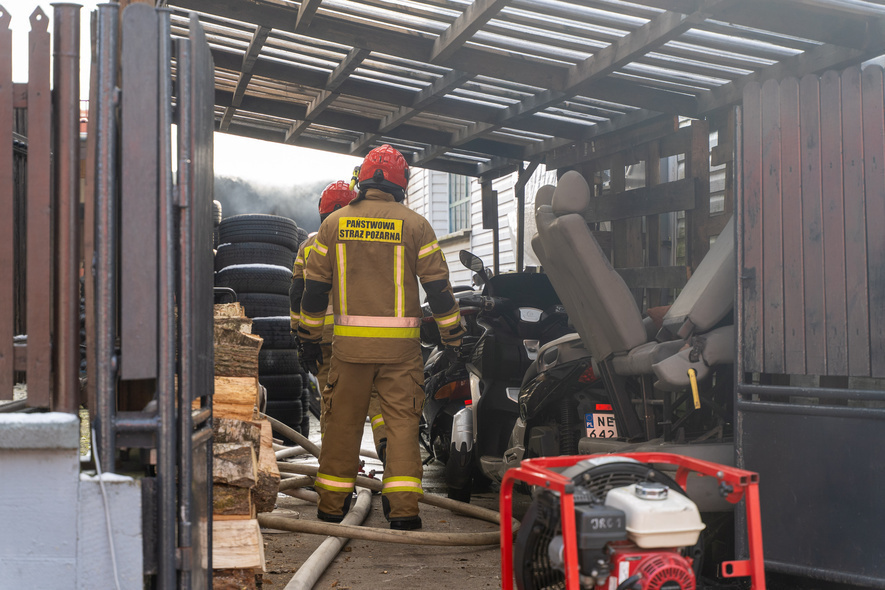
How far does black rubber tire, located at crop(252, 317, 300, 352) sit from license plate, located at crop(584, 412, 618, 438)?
17.2 feet

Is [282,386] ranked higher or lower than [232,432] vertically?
lower

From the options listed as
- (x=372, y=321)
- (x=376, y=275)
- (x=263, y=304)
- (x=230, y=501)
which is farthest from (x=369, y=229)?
(x=263, y=304)

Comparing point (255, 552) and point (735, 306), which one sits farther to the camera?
point (735, 306)

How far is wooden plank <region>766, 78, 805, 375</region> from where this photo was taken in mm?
3414

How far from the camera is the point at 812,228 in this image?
339cm

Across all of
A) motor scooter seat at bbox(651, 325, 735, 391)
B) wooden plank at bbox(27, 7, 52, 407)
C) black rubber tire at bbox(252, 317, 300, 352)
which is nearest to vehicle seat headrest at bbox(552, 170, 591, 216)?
motor scooter seat at bbox(651, 325, 735, 391)

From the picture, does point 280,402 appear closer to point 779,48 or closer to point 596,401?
point 596,401

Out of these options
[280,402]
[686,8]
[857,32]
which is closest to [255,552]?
[686,8]

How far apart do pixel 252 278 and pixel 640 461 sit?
682 cm

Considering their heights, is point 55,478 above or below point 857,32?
below

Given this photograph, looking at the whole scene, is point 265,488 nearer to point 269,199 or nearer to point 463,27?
point 463,27

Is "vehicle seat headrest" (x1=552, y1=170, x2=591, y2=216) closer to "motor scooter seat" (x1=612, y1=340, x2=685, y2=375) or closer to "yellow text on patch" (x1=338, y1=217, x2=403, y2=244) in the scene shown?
"motor scooter seat" (x1=612, y1=340, x2=685, y2=375)

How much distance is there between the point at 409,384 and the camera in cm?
516

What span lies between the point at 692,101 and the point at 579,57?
923 mm
